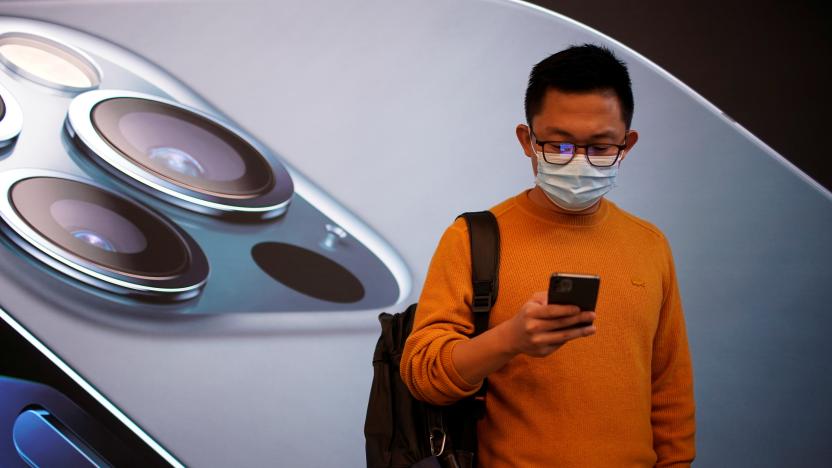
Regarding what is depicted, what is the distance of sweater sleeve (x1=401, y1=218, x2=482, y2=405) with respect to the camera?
142cm

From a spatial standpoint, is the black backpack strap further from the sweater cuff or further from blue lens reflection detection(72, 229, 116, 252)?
blue lens reflection detection(72, 229, 116, 252)

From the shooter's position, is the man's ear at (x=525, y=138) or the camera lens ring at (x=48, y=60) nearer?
the man's ear at (x=525, y=138)

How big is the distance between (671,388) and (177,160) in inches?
84.7

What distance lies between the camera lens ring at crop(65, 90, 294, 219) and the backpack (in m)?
1.59

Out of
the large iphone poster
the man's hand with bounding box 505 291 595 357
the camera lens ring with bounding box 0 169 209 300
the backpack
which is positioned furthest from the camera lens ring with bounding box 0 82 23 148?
the man's hand with bounding box 505 291 595 357

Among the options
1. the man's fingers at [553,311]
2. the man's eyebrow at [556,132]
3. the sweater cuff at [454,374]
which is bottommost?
the sweater cuff at [454,374]

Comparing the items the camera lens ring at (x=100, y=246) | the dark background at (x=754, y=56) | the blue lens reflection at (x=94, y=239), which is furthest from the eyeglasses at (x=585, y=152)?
the blue lens reflection at (x=94, y=239)

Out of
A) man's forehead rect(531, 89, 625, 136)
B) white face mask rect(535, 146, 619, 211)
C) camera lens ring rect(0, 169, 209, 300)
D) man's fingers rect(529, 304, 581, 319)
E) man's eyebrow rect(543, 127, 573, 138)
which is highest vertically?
man's forehead rect(531, 89, 625, 136)

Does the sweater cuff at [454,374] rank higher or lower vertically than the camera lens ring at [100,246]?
higher

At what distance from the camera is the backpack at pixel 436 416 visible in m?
1.51

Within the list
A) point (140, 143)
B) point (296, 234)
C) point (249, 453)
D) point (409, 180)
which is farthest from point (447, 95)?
point (249, 453)

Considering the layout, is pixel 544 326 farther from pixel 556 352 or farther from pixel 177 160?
pixel 177 160

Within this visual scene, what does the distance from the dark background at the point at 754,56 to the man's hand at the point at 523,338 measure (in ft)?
6.76

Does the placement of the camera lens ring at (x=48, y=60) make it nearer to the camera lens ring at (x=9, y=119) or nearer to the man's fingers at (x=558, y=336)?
the camera lens ring at (x=9, y=119)
